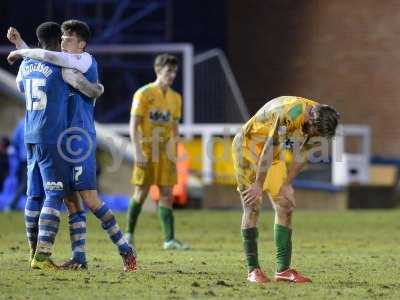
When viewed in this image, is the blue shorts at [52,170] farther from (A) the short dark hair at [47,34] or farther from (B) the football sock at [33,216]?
(A) the short dark hair at [47,34]

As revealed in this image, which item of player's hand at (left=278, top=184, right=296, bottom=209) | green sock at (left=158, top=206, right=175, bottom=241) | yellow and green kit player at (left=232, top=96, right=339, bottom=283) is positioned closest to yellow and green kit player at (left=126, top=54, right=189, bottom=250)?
green sock at (left=158, top=206, right=175, bottom=241)

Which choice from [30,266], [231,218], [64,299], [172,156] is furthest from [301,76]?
[64,299]

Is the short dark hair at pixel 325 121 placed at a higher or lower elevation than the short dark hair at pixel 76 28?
lower

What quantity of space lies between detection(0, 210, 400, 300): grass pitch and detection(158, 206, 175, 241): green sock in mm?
254

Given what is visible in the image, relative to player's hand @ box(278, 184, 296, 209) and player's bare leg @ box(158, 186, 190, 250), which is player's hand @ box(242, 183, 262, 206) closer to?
player's hand @ box(278, 184, 296, 209)

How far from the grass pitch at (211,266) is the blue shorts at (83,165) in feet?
2.50

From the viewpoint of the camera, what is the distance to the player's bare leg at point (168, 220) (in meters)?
16.0

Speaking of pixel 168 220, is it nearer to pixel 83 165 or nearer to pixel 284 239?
pixel 83 165

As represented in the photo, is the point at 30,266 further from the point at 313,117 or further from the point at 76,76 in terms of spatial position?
the point at 313,117

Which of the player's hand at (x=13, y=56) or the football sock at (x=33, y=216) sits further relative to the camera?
the football sock at (x=33, y=216)

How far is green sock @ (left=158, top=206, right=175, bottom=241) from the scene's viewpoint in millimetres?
A: 16188

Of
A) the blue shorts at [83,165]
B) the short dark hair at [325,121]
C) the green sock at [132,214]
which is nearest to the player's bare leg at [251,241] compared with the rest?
the short dark hair at [325,121]

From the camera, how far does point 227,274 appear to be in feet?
40.2

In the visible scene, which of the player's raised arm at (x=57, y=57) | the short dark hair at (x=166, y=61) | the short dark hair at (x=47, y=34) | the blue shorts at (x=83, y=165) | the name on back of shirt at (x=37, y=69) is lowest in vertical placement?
the blue shorts at (x=83, y=165)
